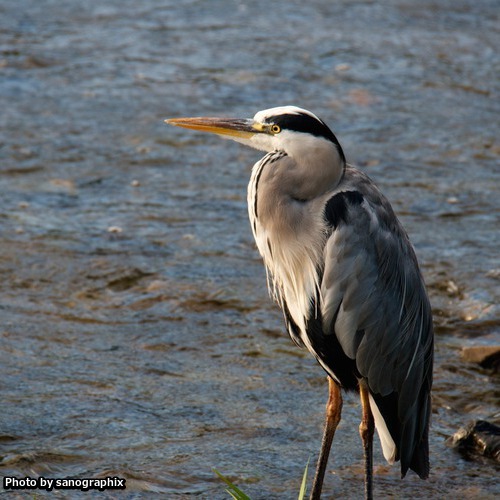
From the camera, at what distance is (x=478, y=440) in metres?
4.47

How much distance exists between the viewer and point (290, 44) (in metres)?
10.2

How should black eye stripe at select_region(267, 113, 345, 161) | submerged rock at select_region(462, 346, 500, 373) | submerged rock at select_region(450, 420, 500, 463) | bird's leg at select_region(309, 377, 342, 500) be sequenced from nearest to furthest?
black eye stripe at select_region(267, 113, 345, 161) → bird's leg at select_region(309, 377, 342, 500) → submerged rock at select_region(450, 420, 500, 463) → submerged rock at select_region(462, 346, 500, 373)

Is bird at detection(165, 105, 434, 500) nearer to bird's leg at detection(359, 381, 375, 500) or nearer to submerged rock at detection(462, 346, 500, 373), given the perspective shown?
bird's leg at detection(359, 381, 375, 500)

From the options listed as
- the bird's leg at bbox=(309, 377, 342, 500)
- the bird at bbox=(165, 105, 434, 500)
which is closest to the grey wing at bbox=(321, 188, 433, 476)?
the bird at bbox=(165, 105, 434, 500)

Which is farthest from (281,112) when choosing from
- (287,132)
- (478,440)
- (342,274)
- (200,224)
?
(200,224)

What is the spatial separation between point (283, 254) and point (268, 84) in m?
5.30

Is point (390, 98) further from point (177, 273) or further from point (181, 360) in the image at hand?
point (181, 360)

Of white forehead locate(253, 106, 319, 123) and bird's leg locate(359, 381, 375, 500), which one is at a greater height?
white forehead locate(253, 106, 319, 123)

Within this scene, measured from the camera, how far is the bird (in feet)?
13.1

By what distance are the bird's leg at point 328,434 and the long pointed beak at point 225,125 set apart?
102cm

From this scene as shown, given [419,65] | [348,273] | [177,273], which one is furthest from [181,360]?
[419,65]

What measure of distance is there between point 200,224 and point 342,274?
2855mm

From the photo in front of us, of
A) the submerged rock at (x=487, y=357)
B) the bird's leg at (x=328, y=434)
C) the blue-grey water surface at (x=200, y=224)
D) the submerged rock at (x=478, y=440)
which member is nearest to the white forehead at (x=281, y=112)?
the bird's leg at (x=328, y=434)

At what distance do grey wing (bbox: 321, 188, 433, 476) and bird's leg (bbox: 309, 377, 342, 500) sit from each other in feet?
0.52
